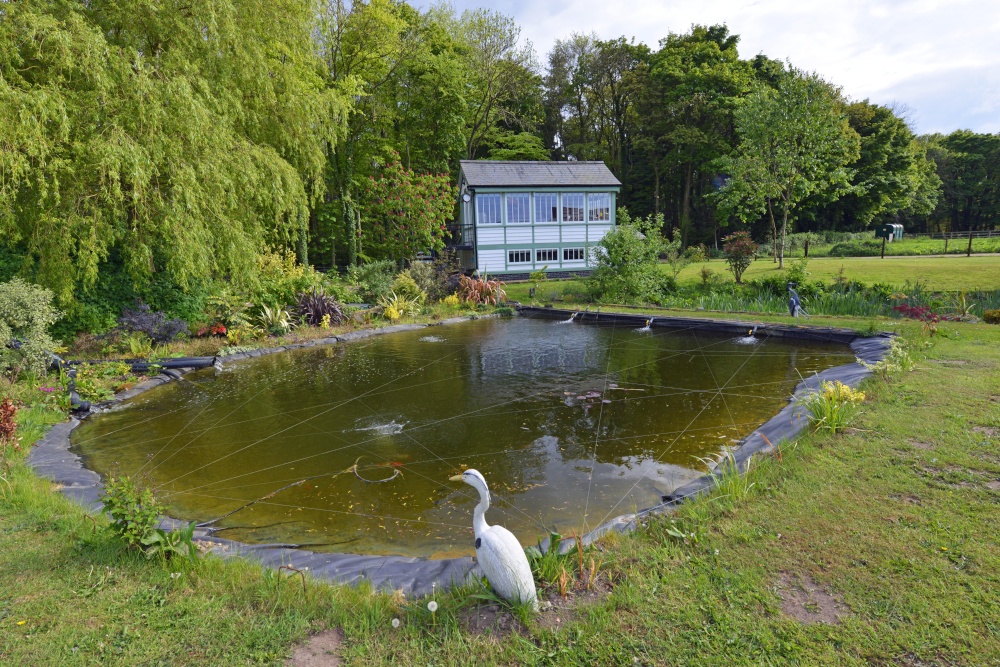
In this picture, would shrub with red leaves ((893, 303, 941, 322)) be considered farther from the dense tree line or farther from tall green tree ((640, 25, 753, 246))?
tall green tree ((640, 25, 753, 246))

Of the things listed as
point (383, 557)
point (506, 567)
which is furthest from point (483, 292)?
point (506, 567)

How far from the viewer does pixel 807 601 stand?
9.24 ft

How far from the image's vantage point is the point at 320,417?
7176 millimetres

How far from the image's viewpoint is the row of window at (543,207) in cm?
2477

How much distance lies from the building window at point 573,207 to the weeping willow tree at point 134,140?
15.7m

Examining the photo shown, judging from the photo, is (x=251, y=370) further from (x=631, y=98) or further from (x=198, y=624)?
A: (x=631, y=98)

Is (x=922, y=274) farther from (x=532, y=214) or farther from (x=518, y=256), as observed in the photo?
(x=518, y=256)

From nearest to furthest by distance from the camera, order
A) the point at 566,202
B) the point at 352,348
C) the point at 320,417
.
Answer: the point at 320,417, the point at 352,348, the point at 566,202

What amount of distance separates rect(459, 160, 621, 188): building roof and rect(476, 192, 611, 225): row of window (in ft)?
1.74

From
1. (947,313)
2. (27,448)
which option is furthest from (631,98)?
(27,448)

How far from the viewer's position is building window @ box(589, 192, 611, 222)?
86.5 ft

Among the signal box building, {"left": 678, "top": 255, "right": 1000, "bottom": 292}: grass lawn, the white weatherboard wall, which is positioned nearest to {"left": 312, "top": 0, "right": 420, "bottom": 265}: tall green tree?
the signal box building

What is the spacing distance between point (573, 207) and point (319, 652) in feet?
82.7

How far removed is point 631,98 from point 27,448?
3907 centimetres
